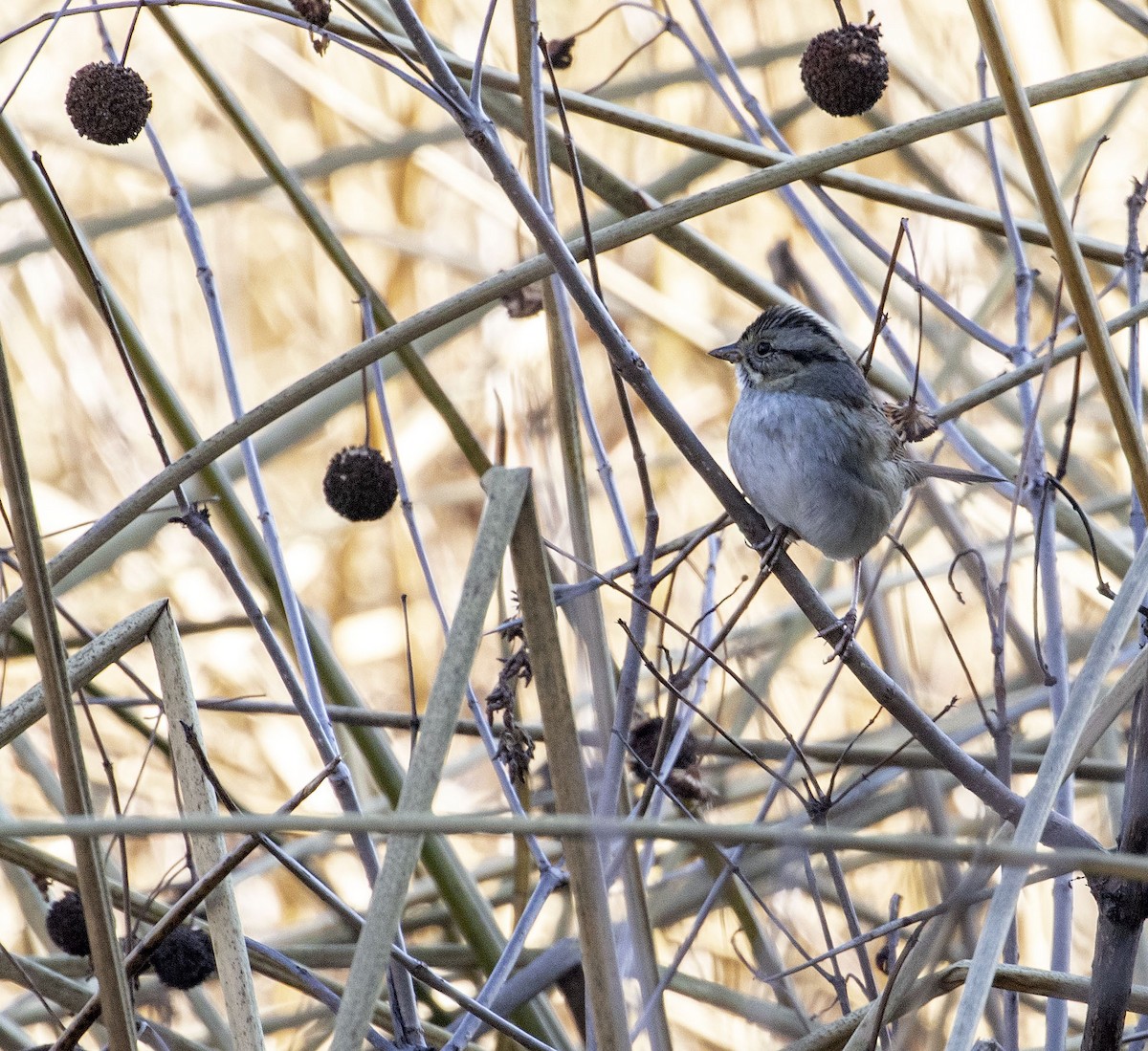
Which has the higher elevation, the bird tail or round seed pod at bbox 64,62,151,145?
round seed pod at bbox 64,62,151,145

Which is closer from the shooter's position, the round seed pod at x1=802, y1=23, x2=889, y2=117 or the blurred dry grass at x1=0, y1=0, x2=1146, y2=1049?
the round seed pod at x1=802, y1=23, x2=889, y2=117

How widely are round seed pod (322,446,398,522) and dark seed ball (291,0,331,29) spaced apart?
2.13 ft

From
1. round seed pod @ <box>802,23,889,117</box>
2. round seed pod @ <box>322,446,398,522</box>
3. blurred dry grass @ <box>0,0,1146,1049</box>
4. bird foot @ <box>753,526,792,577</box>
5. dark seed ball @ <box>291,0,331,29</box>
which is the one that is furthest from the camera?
blurred dry grass @ <box>0,0,1146,1049</box>

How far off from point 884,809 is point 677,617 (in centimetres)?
82

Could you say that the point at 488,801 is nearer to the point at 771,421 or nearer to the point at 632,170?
the point at 771,421

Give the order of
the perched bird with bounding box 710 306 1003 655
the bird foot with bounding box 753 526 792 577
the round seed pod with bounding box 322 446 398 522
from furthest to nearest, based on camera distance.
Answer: the perched bird with bounding box 710 306 1003 655, the round seed pod with bounding box 322 446 398 522, the bird foot with bounding box 753 526 792 577

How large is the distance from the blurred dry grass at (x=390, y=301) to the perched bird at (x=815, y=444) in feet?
3.27

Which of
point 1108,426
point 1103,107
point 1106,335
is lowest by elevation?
point 1106,335

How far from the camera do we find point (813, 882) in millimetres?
1825

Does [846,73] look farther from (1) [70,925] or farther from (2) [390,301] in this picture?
(2) [390,301]

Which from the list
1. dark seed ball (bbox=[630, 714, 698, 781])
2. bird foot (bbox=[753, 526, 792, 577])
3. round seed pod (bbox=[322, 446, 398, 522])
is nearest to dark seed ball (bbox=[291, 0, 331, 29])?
round seed pod (bbox=[322, 446, 398, 522])

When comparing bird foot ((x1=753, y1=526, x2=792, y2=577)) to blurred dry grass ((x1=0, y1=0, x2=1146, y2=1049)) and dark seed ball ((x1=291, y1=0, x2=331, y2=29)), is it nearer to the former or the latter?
dark seed ball ((x1=291, y1=0, x2=331, y2=29))

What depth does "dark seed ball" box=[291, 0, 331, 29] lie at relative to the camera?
5.08ft

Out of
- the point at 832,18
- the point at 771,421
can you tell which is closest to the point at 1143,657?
the point at 771,421
